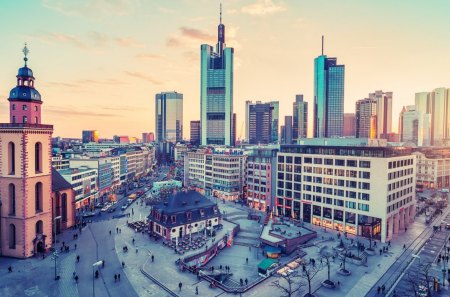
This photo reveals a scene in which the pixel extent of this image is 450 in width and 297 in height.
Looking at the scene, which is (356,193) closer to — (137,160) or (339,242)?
(339,242)

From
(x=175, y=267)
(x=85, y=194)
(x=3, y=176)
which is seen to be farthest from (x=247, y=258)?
(x=85, y=194)

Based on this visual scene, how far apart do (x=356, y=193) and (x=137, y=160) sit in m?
145

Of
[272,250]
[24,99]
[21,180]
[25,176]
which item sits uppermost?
[24,99]

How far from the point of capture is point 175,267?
5269 centimetres

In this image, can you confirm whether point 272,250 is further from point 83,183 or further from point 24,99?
point 83,183

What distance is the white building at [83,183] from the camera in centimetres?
9844

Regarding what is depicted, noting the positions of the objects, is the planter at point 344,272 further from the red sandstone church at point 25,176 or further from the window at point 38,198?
the window at point 38,198

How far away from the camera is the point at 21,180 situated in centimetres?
5509

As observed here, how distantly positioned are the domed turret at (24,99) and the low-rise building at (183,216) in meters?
35.3

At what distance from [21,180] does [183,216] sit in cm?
3537

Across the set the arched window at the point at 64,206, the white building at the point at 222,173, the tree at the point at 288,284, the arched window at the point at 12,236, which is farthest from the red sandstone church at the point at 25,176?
the white building at the point at 222,173

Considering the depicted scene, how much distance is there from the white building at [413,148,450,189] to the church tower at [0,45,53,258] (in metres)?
162

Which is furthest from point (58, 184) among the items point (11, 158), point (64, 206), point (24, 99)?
point (24, 99)

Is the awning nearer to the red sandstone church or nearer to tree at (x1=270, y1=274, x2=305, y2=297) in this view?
tree at (x1=270, y1=274, x2=305, y2=297)
